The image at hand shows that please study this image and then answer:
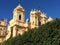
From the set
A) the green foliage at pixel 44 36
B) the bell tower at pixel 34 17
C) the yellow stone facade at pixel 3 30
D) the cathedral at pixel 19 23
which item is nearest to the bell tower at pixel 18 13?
the cathedral at pixel 19 23

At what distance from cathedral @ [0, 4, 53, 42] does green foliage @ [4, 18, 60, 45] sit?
23903 millimetres

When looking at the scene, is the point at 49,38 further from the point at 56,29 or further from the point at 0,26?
the point at 0,26

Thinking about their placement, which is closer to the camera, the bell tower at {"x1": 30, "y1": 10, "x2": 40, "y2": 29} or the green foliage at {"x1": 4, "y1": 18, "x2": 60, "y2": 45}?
the green foliage at {"x1": 4, "y1": 18, "x2": 60, "y2": 45}

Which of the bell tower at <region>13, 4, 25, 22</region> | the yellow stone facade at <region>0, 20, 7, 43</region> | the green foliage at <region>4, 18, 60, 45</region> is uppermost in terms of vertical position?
the bell tower at <region>13, 4, 25, 22</region>

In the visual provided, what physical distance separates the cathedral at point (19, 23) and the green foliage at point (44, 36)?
78.4 feet

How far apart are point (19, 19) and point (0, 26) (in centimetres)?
690

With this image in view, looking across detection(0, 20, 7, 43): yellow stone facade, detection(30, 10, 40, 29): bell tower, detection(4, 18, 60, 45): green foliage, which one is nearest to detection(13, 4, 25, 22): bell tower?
detection(30, 10, 40, 29): bell tower

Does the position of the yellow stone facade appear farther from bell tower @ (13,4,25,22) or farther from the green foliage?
the green foliage

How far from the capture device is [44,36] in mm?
19406

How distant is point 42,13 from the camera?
5669 centimetres

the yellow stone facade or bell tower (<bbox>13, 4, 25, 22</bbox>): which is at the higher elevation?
bell tower (<bbox>13, 4, 25, 22</bbox>)

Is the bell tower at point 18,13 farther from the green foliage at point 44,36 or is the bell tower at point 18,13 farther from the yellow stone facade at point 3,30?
the green foliage at point 44,36

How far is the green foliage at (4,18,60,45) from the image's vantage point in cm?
1836

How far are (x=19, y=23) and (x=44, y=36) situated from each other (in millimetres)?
29831
